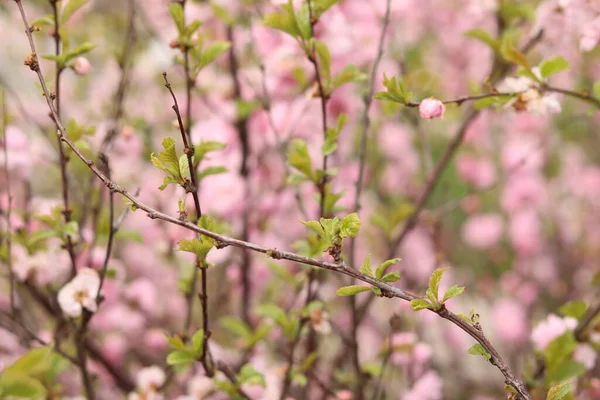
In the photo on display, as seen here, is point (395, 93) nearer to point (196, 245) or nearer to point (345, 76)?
point (345, 76)

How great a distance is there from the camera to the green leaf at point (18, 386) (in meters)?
0.35

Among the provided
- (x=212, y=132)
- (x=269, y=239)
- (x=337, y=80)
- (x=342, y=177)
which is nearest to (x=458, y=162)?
(x=342, y=177)

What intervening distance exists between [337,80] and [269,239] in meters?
0.62

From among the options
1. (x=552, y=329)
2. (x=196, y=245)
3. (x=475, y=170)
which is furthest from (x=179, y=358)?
(x=475, y=170)

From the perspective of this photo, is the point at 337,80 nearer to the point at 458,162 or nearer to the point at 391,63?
the point at 391,63

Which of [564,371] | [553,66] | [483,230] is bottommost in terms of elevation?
[564,371]

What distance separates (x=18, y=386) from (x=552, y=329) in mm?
677

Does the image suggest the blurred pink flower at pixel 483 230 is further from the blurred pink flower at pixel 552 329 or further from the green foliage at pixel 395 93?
the green foliage at pixel 395 93

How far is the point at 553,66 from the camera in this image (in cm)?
66

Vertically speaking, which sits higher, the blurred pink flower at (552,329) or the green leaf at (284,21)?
the green leaf at (284,21)

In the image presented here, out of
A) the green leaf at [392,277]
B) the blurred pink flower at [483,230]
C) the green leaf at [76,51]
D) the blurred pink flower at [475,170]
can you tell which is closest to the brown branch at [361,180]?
the green leaf at [392,277]

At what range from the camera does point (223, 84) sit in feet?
4.15

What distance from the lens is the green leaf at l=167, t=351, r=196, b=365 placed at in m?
0.61

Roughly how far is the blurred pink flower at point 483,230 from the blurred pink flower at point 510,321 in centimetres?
21
